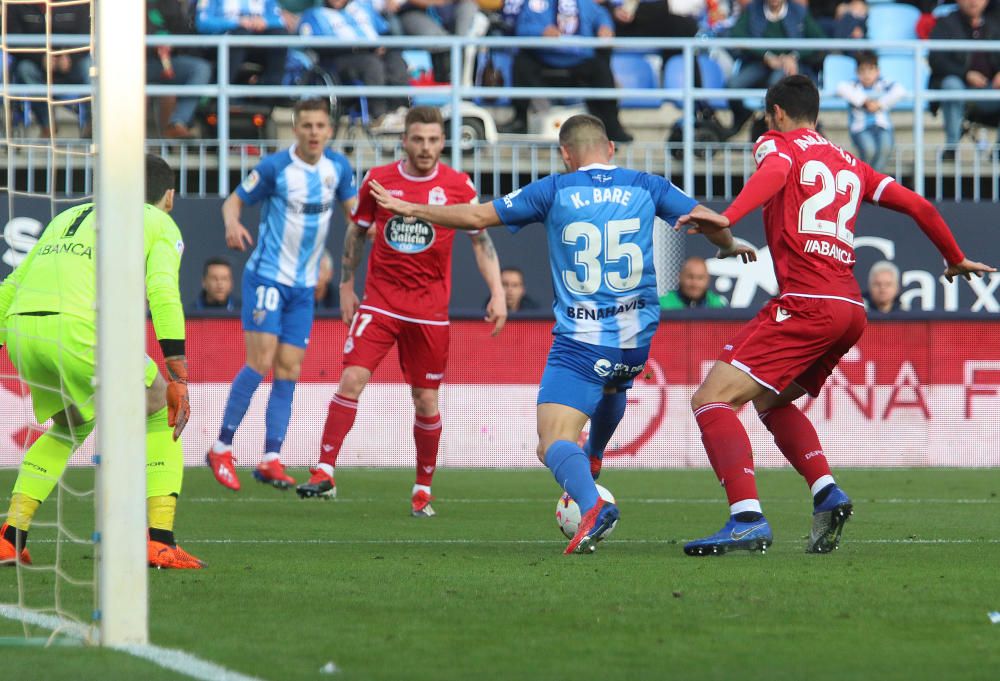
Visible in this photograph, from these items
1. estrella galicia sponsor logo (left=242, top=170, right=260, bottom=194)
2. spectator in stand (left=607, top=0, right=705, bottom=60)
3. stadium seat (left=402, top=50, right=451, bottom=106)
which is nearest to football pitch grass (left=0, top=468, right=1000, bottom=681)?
estrella galicia sponsor logo (left=242, top=170, right=260, bottom=194)

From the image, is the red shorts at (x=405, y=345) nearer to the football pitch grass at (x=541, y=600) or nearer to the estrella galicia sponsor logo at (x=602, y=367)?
the football pitch grass at (x=541, y=600)

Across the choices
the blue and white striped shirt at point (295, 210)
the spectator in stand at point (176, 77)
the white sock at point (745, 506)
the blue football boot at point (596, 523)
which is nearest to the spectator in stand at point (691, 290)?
the blue and white striped shirt at point (295, 210)

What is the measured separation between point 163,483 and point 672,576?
2104 mm

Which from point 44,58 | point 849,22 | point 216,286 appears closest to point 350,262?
point 216,286

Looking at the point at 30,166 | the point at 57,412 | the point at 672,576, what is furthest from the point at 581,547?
the point at 30,166

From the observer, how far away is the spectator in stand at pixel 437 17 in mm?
17062

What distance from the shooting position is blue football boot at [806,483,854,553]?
7.22 m

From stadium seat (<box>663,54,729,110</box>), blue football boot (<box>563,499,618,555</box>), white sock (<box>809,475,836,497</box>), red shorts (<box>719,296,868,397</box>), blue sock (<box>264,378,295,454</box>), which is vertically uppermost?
stadium seat (<box>663,54,729,110</box>)

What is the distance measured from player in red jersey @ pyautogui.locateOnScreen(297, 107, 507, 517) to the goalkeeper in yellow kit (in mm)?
3223

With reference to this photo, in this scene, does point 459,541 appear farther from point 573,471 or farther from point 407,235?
point 407,235

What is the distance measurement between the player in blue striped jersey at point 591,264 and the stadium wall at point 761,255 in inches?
287

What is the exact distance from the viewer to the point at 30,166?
15297 millimetres

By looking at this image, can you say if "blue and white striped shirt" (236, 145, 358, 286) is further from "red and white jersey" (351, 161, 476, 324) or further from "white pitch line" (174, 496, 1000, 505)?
"white pitch line" (174, 496, 1000, 505)

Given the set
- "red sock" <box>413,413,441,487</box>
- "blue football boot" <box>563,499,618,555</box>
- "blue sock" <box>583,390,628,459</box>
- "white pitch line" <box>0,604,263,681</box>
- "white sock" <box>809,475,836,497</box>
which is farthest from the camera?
"red sock" <box>413,413,441,487</box>
